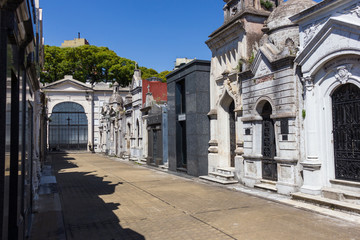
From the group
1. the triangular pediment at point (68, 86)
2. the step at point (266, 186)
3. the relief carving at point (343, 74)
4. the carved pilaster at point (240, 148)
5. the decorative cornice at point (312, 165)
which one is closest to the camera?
the relief carving at point (343, 74)

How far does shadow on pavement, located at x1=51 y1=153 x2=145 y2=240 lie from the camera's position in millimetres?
6336

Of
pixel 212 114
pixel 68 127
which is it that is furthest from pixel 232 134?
pixel 68 127

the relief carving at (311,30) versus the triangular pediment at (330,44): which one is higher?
the relief carving at (311,30)

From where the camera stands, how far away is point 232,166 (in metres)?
13.5

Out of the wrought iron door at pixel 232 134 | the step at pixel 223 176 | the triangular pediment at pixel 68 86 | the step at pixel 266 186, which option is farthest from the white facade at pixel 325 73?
the triangular pediment at pixel 68 86

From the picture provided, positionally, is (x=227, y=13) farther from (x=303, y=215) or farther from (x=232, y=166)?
(x=303, y=215)

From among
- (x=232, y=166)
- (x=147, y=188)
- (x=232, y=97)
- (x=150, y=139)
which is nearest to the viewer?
(x=147, y=188)

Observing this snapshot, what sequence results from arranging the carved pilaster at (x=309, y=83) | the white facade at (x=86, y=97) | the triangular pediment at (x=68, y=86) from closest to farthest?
the carved pilaster at (x=309, y=83), the triangular pediment at (x=68, y=86), the white facade at (x=86, y=97)

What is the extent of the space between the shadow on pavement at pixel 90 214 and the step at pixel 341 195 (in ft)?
16.6

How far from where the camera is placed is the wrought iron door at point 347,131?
7.76 meters

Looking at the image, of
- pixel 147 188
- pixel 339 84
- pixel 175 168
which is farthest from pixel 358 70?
pixel 175 168

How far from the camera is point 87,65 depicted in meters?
47.3

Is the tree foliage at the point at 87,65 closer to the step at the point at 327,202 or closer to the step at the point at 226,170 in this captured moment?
the step at the point at 226,170

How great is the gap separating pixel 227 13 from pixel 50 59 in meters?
38.4
